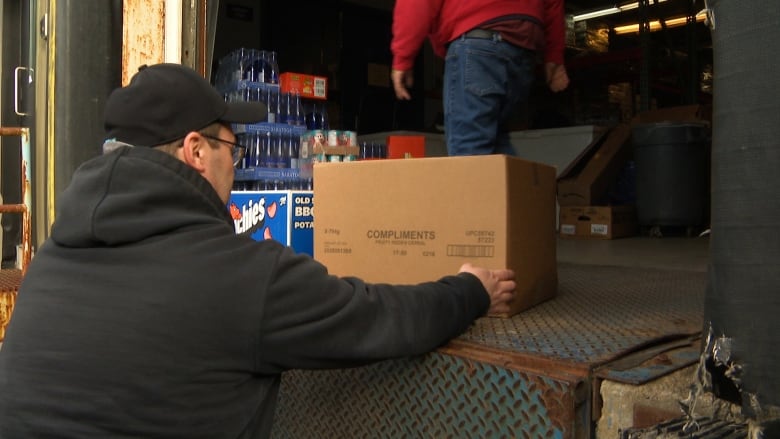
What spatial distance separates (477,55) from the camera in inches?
94.8

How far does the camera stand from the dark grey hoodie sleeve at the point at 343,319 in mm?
1238

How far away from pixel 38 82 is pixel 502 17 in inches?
113

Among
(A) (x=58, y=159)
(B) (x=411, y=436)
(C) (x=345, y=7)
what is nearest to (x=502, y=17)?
(B) (x=411, y=436)

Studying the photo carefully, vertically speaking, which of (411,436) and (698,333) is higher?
(698,333)

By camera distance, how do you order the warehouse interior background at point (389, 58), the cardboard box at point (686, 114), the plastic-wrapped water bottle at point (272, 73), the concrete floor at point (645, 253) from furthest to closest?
1. the warehouse interior background at point (389, 58)
2. the cardboard box at point (686, 114)
3. the plastic-wrapped water bottle at point (272, 73)
4. the concrete floor at point (645, 253)

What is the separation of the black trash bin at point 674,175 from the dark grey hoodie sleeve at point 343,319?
5335 mm

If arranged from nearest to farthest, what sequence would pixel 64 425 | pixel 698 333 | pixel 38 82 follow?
pixel 64 425 → pixel 698 333 → pixel 38 82

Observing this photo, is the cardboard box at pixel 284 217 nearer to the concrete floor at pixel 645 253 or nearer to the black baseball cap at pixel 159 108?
the black baseball cap at pixel 159 108

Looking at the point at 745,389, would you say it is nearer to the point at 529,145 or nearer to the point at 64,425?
the point at 64,425

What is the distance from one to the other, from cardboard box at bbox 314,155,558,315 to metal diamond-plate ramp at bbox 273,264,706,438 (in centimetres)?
18

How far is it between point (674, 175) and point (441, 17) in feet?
14.5

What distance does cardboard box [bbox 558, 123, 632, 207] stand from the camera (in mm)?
6559

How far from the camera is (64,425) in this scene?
3.84ft

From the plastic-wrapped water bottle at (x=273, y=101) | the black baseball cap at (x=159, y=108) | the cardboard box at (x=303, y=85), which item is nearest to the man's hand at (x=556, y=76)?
the black baseball cap at (x=159, y=108)
